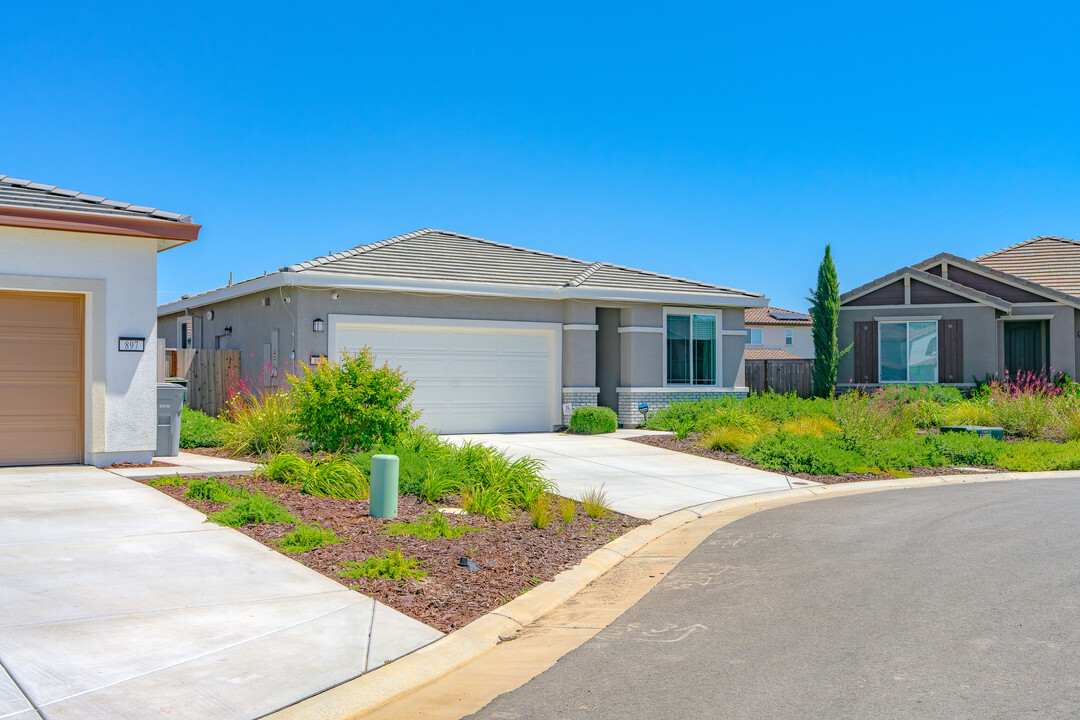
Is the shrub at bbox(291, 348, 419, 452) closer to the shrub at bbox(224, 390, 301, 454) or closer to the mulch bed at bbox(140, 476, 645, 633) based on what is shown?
the mulch bed at bbox(140, 476, 645, 633)

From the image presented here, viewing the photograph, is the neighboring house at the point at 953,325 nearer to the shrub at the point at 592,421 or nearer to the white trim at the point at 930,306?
the white trim at the point at 930,306

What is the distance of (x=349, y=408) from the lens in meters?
11.8

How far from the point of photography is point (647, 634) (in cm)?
565

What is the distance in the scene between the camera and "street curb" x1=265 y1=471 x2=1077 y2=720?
4.45 meters

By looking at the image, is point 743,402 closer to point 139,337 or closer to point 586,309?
point 586,309

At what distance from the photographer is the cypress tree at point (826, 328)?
25094 millimetres

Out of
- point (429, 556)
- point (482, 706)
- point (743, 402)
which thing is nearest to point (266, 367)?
point (743, 402)

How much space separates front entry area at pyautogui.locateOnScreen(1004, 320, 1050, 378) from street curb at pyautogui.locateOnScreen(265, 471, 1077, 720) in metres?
19.9

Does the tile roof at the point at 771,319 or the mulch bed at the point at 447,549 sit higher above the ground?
the tile roof at the point at 771,319

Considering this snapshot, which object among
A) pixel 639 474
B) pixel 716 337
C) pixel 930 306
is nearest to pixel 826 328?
pixel 930 306

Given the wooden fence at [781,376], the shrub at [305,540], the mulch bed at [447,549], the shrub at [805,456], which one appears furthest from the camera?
the wooden fence at [781,376]

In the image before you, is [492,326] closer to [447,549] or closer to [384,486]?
[384,486]

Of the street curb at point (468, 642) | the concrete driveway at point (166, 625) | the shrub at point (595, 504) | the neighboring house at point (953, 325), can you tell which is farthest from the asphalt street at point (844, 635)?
the neighboring house at point (953, 325)

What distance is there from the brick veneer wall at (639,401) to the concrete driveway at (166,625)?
13654mm
